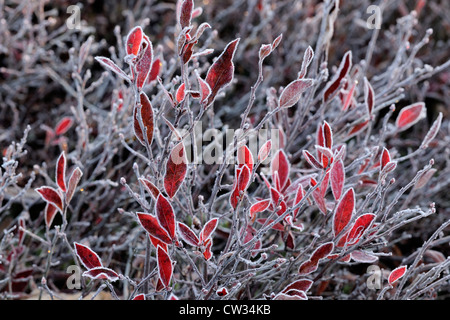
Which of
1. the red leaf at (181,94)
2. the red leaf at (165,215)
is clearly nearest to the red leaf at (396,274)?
the red leaf at (165,215)

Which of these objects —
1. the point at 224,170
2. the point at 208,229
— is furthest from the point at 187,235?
the point at 224,170

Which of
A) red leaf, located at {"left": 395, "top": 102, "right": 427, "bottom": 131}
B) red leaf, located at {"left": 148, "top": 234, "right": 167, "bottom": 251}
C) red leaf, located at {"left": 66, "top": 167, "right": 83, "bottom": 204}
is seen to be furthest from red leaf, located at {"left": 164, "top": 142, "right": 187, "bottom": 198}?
red leaf, located at {"left": 395, "top": 102, "right": 427, "bottom": 131}

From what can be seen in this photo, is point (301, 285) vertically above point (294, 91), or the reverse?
point (294, 91)

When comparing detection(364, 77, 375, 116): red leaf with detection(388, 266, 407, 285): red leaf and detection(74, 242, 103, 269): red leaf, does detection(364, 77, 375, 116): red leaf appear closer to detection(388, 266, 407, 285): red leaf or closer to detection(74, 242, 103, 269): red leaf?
detection(388, 266, 407, 285): red leaf

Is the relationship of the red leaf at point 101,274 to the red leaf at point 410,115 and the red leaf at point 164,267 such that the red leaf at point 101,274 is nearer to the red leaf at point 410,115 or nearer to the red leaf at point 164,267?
the red leaf at point 164,267

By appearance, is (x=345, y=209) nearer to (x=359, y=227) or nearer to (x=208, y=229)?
(x=359, y=227)

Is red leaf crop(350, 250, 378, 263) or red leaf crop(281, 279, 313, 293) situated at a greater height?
red leaf crop(350, 250, 378, 263)
